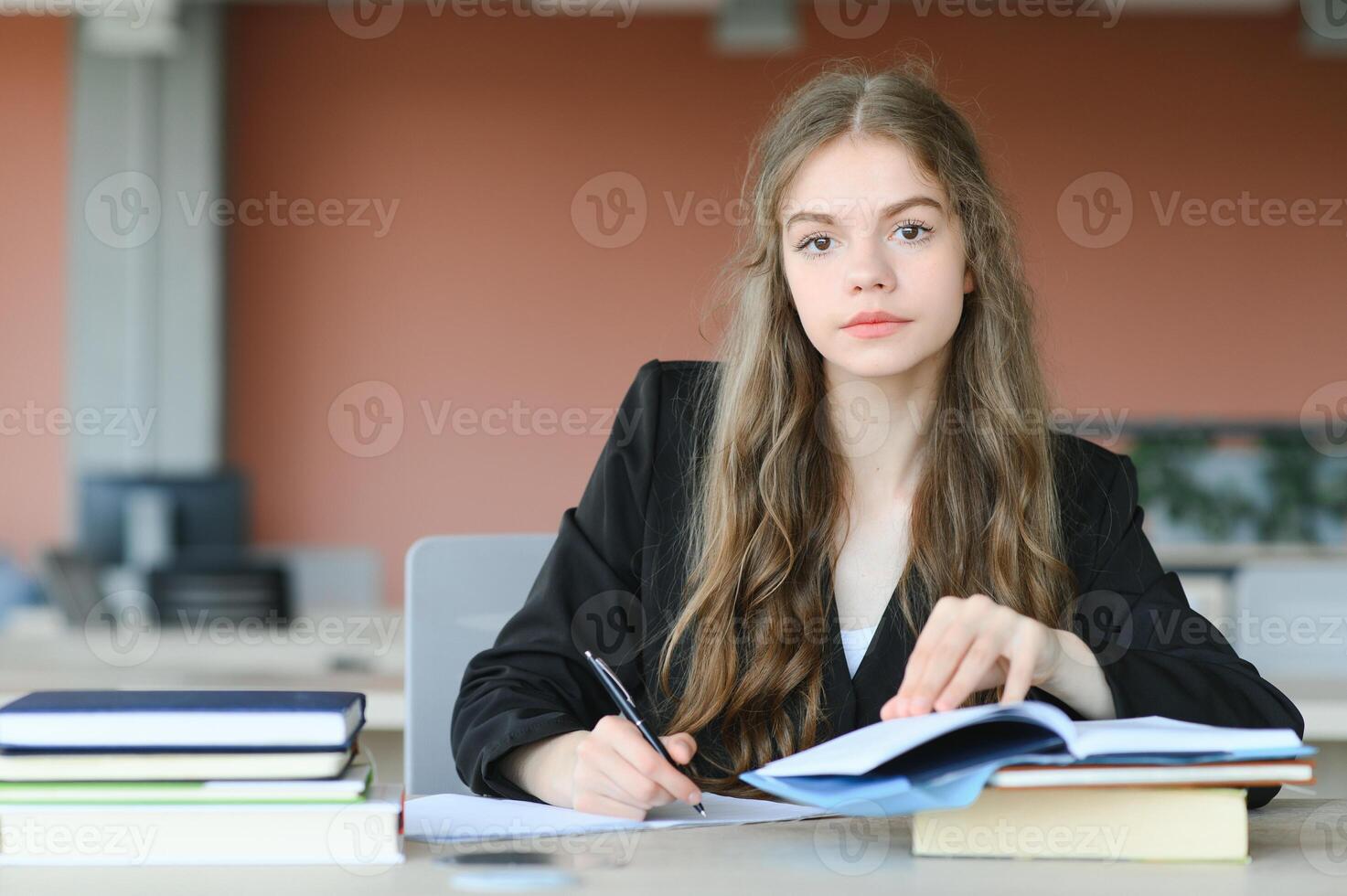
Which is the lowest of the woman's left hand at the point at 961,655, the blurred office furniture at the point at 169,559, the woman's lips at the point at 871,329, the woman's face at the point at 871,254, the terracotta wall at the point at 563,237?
the blurred office furniture at the point at 169,559

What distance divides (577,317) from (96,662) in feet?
14.3

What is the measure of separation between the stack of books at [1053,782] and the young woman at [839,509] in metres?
0.27

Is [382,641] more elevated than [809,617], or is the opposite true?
[809,617]

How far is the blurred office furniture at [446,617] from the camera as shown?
5.44 ft

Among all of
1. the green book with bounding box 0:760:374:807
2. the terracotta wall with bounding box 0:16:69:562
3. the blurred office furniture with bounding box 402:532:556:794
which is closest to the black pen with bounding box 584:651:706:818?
the green book with bounding box 0:760:374:807

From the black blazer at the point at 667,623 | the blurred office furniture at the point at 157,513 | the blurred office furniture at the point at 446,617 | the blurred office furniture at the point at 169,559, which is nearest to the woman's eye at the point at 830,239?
the black blazer at the point at 667,623

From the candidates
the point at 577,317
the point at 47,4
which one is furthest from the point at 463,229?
the point at 47,4

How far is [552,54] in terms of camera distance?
22.6 feet

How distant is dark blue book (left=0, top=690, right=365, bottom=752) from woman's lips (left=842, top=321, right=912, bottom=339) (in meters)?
0.63

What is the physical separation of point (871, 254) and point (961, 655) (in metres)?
0.44

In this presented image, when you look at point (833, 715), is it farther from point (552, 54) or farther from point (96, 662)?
point (552, 54)

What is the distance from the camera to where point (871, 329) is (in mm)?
1339

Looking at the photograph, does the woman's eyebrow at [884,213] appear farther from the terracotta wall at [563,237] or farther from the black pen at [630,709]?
the terracotta wall at [563,237]

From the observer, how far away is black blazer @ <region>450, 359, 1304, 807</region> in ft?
4.13
